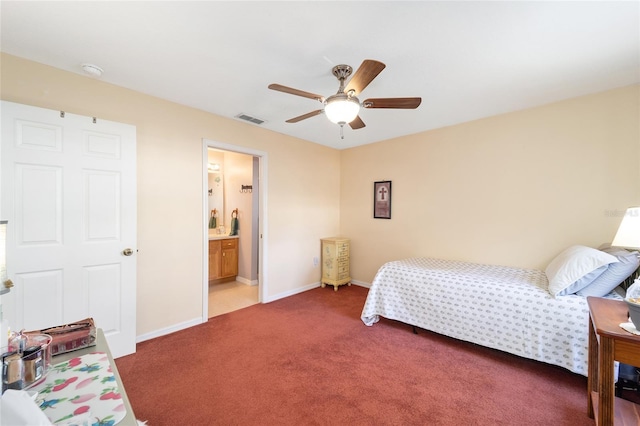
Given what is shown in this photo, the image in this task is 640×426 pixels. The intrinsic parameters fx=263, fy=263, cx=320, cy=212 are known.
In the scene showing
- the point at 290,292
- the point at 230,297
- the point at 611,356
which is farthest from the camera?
the point at 290,292

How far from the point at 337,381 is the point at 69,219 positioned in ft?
8.44

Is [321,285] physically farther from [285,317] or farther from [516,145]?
[516,145]

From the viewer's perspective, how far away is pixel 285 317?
329cm

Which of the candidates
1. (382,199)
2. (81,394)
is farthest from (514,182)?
Answer: (81,394)

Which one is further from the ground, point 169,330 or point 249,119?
point 249,119

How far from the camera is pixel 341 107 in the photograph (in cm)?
190

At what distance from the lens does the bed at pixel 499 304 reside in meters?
2.03

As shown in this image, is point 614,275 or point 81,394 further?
point 614,275

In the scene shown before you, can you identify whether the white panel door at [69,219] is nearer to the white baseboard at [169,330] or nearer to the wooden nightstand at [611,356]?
the white baseboard at [169,330]

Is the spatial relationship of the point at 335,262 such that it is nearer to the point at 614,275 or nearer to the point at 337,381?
the point at 337,381

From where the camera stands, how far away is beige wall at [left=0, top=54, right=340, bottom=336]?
2221mm

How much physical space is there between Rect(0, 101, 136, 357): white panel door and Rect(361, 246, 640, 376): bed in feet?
8.49

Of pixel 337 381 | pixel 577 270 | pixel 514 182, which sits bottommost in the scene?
pixel 337 381

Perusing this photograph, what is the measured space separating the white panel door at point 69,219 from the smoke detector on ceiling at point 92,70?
37cm
